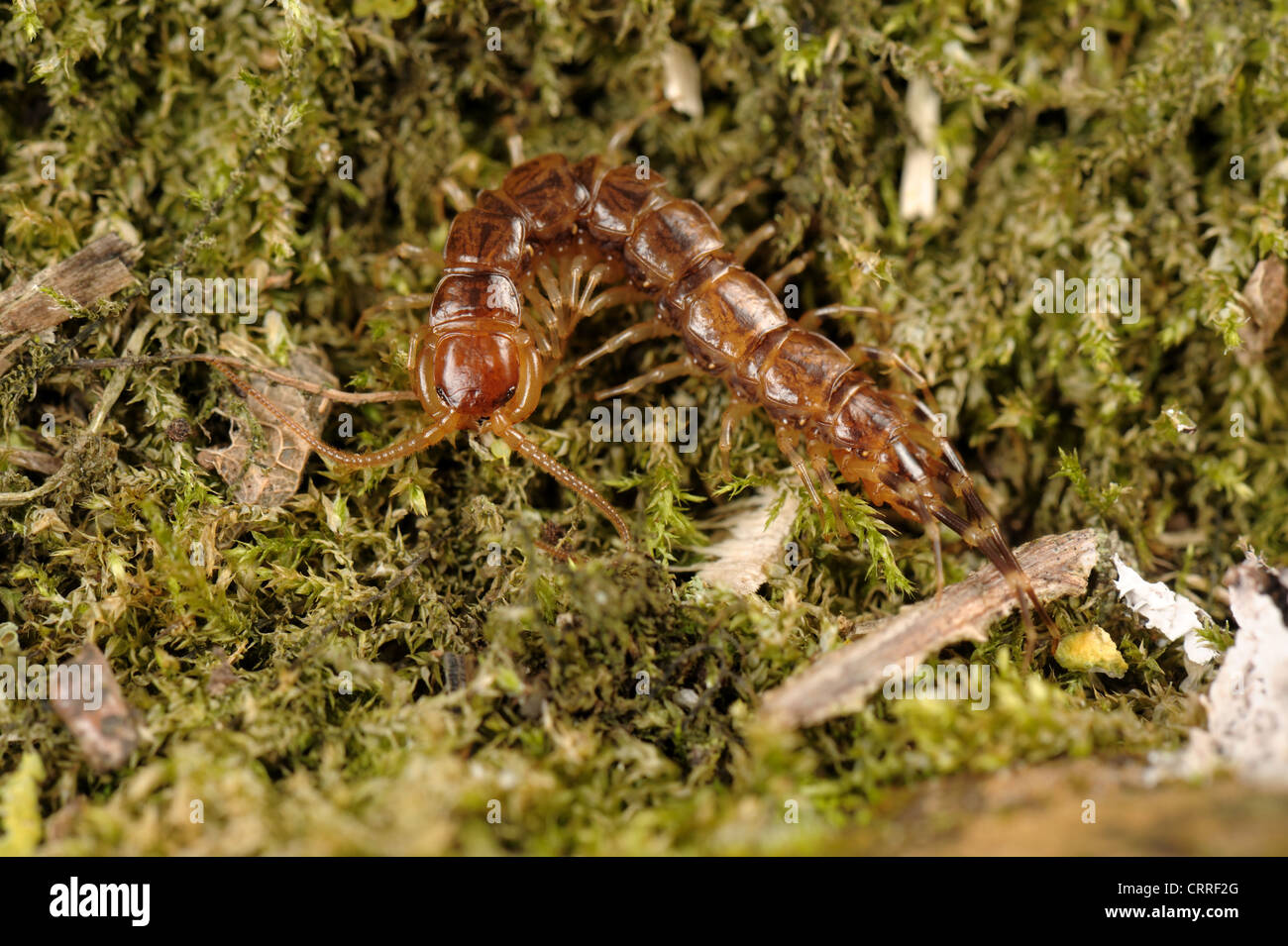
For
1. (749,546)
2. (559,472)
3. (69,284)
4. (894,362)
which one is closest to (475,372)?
(559,472)

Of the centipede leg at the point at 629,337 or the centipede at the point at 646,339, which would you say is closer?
the centipede at the point at 646,339

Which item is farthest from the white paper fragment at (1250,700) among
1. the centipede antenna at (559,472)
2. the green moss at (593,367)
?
the centipede antenna at (559,472)

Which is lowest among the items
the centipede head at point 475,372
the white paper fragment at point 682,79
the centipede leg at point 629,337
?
the centipede head at point 475,372

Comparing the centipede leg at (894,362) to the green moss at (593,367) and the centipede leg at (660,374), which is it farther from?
the centipede leg at (660,374)

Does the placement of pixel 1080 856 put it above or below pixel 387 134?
below

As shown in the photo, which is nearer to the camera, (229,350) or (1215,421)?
(229,350)
